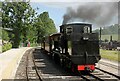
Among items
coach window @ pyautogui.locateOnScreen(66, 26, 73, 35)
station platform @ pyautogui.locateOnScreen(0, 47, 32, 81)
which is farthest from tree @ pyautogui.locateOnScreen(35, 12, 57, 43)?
coach window @ pyautogui.locateOnScreen(66, 26, 73, 35)

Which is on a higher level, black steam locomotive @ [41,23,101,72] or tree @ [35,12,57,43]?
tree @ [35,12,57,43]

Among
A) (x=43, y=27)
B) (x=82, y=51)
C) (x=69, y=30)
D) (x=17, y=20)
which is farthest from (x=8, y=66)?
(x=43, y=27)

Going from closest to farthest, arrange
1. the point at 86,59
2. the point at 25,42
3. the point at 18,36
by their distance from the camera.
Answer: the point at 86,59
the point at 18,36
the point at 25,42

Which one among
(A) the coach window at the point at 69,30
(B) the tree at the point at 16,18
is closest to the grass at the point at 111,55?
(A) the coach window at the point at 69,30

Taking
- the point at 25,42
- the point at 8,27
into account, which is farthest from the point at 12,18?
the point at 25,42

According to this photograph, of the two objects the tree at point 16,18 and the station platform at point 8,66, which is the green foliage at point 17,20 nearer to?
the tree at point 16,18

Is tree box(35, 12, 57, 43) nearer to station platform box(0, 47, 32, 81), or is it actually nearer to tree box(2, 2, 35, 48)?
tree box(2, 2, 35, 48)

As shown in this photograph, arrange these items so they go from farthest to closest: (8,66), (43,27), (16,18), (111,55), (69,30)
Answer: (43,27)
(16,18)
(111,55)
(8,66)
(69,30)

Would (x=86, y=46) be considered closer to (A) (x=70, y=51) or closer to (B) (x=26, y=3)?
(A) (x=70, y=51)

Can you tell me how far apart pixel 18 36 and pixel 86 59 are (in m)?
57.3

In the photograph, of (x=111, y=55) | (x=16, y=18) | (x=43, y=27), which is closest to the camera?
(x=111, y=55)

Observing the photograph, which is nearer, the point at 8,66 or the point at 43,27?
the point at 8,66

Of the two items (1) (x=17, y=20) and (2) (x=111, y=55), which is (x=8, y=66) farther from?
(1) (x=17, y=20)

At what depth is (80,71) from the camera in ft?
58.0
